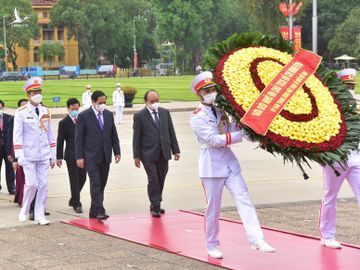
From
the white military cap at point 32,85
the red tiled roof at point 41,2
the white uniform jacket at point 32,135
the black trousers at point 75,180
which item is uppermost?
the red tiled roof at point 41,2

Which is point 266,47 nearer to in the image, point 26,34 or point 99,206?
point 99,206

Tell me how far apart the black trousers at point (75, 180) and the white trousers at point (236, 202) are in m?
3.85

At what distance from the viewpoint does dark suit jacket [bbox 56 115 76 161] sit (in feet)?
41.8

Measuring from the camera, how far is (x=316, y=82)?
8797 millimetres

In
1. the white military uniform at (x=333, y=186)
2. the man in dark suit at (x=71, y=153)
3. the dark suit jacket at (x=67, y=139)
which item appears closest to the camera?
the white military uniform at (x=333, y=186)

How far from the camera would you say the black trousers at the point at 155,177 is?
11.9 meters

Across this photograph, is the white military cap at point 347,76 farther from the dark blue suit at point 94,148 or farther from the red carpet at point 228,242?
the dark blue suit at point 94,148

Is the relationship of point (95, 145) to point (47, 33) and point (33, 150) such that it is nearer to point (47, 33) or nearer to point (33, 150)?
point (33, 150)

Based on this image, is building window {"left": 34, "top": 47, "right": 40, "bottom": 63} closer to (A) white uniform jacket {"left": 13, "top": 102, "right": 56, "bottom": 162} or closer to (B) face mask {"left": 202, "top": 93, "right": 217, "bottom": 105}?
(A) white uniform jacket {"left": 13, "top": 102, "right": 56, "bottom": 162}

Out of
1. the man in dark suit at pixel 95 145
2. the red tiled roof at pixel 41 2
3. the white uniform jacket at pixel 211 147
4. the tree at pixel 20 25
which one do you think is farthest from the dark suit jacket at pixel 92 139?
the red tiled roof at pixel 41 2

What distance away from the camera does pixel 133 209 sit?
12680 mm

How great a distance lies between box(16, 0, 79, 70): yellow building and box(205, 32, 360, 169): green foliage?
4920 inches

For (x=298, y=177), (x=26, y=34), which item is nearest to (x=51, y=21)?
(x=26, y=34)

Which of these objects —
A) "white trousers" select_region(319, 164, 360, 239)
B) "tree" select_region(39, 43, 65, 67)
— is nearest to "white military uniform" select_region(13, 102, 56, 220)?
"white trousers" select_region(319, 164, 360, 239)
